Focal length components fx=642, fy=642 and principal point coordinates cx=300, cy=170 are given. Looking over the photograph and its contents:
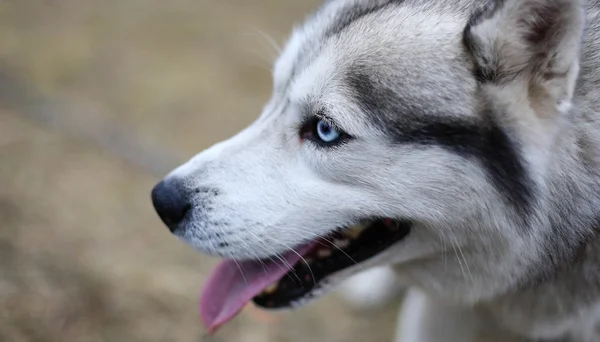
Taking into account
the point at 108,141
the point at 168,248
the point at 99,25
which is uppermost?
the point at 99,25

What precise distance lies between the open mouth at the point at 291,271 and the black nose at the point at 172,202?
1.04 feet

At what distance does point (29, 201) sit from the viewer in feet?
10.9

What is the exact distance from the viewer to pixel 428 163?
187 cm

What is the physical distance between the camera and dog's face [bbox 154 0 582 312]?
1846 mm

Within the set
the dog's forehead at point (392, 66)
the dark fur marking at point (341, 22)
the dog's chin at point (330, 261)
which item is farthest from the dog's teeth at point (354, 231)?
the dark fur marking at point (341, 22)

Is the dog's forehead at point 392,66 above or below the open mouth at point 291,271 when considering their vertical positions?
above

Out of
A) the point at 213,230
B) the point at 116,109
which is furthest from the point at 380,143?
the point at 116,109

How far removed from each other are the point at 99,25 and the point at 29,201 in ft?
6.98

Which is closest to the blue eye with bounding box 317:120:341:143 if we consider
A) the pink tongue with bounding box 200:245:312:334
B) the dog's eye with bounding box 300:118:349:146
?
the dog's eye with bounding box 300:118:349:146

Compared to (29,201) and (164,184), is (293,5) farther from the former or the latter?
(164,184)

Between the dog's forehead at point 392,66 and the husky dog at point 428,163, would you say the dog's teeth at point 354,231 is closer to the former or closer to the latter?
the husky dog at point 428,163

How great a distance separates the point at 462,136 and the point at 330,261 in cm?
66

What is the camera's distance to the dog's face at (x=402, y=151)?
1846 mm

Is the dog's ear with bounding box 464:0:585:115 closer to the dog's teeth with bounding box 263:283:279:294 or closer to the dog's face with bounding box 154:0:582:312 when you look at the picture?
the dog's face with bounding box 154:0:582:312
